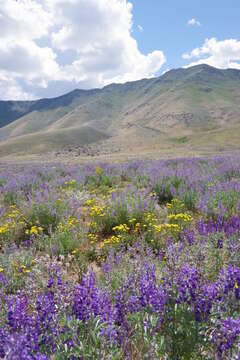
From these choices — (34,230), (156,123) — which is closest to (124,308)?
(34,230)

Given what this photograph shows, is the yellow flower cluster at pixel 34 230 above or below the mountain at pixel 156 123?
below

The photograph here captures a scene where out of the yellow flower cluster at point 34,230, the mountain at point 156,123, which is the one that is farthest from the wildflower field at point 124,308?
the mountain at point 156,123

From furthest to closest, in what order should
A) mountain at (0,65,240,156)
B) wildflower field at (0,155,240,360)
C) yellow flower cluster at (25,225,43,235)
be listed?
mountain at (0,65,240,156), yellow flower cluster at (25,225,43,235), wildflower field at (0,155,240,360)

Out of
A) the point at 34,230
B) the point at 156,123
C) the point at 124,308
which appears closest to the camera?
the point at 124,308

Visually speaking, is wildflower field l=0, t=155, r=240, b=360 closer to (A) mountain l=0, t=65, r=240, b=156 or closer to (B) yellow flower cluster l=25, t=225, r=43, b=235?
(B) yellow flower cluster l=25, t=225, r=43, b=235

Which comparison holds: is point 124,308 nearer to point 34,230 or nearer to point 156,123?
point 34,230

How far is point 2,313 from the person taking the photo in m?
2.45

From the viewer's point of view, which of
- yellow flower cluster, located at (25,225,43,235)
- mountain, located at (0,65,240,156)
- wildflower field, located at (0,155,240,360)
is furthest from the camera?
mountain, located at (0,65,240,156)

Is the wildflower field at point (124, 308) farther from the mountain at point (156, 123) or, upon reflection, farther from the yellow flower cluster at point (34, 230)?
the mountain at point (156, 123)

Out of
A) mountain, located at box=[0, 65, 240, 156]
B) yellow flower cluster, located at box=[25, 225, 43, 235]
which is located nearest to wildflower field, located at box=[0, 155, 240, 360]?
yellow flower cluster, located at box=[25, 225, 43, 235]

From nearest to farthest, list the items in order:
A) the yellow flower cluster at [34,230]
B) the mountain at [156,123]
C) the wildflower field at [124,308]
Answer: the wildflower field at [124,308] → the yellow flower cluster at [34,230] → the mountain at [156,123]

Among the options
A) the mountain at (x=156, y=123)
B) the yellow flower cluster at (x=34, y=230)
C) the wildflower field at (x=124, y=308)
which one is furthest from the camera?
the mountain at (x=156, y=123)

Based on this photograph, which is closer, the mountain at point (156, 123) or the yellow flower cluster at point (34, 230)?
the yellow flower cluster at point (34, 230)

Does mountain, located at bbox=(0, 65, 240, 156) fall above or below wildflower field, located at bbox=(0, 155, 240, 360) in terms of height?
above
